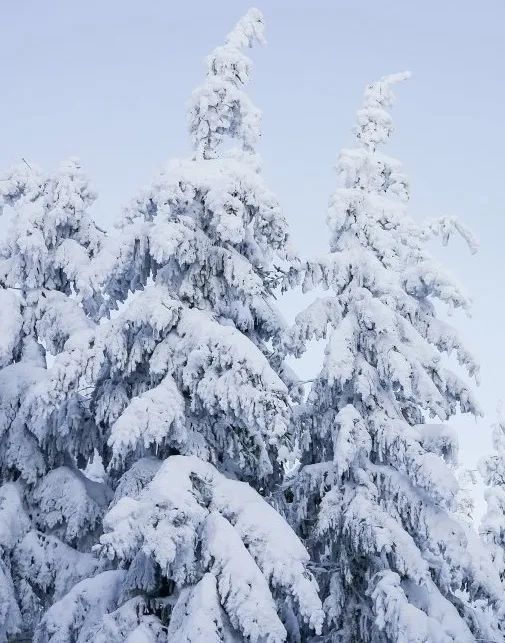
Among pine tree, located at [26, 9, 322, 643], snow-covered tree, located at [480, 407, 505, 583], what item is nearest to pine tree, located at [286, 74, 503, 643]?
pine tree, located at [26, 9, 322, 643]

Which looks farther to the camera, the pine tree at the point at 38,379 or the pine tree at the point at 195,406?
the pine tree at the point at 38,379

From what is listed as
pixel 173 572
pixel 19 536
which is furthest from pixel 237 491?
pixel 19 536

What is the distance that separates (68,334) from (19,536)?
4426 mm

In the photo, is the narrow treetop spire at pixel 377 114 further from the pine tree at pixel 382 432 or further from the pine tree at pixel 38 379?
the pine tree at pixel 38 379

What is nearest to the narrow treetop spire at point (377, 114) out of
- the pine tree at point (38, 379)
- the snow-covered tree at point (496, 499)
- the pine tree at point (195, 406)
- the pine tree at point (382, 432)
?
the pine tree at point (382, 432)

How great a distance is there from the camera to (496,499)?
2728cm

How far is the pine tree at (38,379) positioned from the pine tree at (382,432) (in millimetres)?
4696

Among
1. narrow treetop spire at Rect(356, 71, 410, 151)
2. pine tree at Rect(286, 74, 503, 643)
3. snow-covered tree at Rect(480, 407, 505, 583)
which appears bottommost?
snow-covered tree at Rect(480, 407, 505, 583)

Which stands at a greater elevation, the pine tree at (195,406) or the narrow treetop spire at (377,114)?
the narrow treetop spire at (377,114)

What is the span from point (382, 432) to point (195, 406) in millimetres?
4454

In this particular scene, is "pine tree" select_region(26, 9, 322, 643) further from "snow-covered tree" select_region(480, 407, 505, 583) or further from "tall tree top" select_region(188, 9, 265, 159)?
"snow-covered tree" select_region(480, 407, 505, 583)

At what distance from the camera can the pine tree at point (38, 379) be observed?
13172 millimetres

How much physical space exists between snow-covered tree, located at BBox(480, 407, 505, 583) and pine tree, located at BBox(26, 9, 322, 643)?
1682cm

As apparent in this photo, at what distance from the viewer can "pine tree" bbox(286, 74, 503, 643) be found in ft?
39.8
